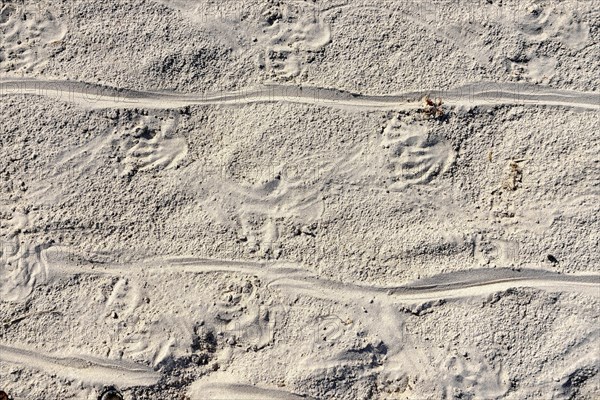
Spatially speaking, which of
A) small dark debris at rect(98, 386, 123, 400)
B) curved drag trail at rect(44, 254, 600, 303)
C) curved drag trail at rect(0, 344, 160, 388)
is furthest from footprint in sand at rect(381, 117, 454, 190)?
small dark debris at rect(98, 386, 123, 400)

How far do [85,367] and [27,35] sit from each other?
2464 mm

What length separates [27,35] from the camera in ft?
10.2

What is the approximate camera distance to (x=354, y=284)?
3.08 metres

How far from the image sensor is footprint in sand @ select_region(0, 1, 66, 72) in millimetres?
3096

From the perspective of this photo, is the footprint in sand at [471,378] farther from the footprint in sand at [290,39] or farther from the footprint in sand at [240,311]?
the footprint in sand at [290,39]

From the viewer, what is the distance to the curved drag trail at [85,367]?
3061mm

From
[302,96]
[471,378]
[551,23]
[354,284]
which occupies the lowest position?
[471,378]

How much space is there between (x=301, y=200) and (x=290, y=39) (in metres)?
1.19

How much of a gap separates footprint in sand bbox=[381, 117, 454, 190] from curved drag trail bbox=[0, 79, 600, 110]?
171 millimetres

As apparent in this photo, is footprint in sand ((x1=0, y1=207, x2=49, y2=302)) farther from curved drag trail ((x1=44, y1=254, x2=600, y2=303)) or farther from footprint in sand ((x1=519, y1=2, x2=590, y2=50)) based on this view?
footprint in sand ((x1=519, y1=2, x2=590, y2=50))

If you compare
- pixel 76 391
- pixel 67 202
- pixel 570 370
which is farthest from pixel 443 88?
pixel 76 391

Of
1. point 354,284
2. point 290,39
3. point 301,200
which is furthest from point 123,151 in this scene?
point 354,284

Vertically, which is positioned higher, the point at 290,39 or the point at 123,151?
the point at 290,39

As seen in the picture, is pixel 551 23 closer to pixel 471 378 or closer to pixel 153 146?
pixel 471 378
